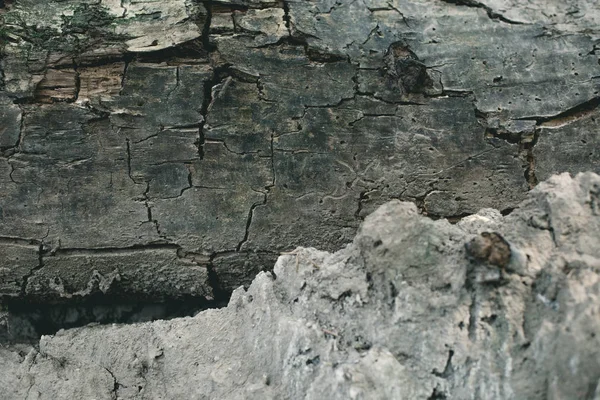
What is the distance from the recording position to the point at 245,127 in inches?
95.1

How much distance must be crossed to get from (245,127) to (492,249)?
1060 millimetres

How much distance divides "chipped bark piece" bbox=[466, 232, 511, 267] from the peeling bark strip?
2.58ft

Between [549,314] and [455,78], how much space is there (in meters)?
1.08

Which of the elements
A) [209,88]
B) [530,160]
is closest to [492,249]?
[530,160]

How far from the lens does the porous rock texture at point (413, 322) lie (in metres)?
1.59

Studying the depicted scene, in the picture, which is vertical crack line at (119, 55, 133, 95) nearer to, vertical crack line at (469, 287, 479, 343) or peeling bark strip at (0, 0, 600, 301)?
peeling bark strip at (0, 0, 600, 301)

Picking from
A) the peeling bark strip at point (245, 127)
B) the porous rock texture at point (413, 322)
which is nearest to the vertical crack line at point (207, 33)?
the peeling bark strip at point (245, 127)

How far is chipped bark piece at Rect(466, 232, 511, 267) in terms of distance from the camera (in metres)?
1.65

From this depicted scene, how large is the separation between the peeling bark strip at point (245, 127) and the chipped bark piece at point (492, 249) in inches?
30.9

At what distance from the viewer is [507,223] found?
1.85 metres

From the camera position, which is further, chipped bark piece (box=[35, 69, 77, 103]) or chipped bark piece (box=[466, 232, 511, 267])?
chipped bark piece (box=[35, 69, 77, 103])

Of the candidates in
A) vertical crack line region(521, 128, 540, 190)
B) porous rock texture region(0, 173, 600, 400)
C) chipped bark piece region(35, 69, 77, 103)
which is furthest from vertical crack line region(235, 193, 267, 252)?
vertical crack line region(521, 128, 540, 190)

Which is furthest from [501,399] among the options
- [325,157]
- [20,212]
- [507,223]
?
[20,212]

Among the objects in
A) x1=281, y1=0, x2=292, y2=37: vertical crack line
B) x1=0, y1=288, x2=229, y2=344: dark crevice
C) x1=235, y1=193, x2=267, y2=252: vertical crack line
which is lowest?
x1=0, y1=288, x2=229, y2=344: dark crevice
